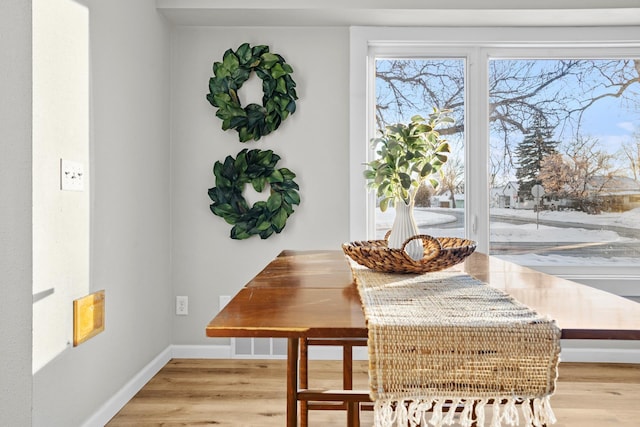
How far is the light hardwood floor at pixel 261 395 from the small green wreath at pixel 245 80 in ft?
4.60

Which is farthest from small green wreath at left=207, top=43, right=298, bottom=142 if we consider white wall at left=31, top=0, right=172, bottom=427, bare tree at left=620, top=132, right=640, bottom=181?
bare tree at left=620, top=132, right=640, bottom=181

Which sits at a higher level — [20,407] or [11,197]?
[11,197]

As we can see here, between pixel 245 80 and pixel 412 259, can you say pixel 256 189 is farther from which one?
pixel 412 259

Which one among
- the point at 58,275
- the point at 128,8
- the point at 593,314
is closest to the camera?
the point at 593,314

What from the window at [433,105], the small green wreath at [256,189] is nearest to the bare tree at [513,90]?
the window at [433,105]

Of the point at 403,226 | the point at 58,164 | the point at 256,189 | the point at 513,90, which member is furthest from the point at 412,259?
the point at 513,90

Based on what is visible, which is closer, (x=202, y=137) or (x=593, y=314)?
(x=593, y=314)

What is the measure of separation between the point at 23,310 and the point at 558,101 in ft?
10.1

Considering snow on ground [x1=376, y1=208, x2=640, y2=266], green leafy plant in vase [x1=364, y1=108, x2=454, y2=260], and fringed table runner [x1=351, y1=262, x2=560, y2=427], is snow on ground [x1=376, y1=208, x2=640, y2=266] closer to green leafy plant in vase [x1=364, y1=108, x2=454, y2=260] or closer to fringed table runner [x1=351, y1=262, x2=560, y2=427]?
green leafy plant in vase [x1=364, y1=108, x2=454, y2=260]

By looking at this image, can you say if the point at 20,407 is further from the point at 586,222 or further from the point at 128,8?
the point at 586,222

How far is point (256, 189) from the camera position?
9.55 feet

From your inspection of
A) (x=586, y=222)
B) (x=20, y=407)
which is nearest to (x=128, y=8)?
(x=20, y=407)

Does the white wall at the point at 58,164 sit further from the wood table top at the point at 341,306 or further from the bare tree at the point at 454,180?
the bare tree at the point at 454,180

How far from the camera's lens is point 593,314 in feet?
3.12
